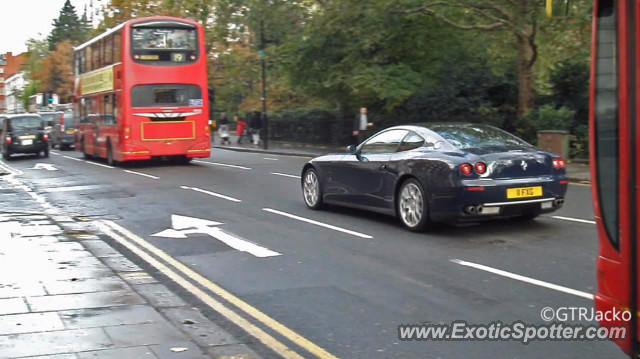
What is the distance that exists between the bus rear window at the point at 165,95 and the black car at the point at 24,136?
10.7m

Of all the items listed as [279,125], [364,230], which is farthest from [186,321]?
[279,125]

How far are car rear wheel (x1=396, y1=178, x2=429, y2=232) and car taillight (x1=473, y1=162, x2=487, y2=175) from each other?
78 cm

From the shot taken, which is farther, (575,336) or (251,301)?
(251,301)

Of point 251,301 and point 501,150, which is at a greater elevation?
point 501,150

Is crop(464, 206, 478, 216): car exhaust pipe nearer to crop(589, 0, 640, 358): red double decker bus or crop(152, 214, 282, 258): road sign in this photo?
crop(152, 214, 282, 258): road sign

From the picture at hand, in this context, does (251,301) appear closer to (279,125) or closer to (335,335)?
(335,335)

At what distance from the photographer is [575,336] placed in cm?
537

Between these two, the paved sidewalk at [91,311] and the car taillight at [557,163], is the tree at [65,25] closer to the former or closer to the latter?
the paved sidewalk at [91,311]

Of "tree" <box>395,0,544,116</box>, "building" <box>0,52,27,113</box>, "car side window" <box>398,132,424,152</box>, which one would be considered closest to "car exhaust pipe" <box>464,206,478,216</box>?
"car side window" <box>398,132,424,152</box>

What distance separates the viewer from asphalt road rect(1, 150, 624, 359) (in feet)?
18.3

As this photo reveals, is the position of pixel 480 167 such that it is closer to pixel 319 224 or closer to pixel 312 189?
pixel 319 224

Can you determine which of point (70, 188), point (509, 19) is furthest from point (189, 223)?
point (509, 19)

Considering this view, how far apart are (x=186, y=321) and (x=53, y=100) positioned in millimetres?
51063

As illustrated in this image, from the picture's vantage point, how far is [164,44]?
936 inches
